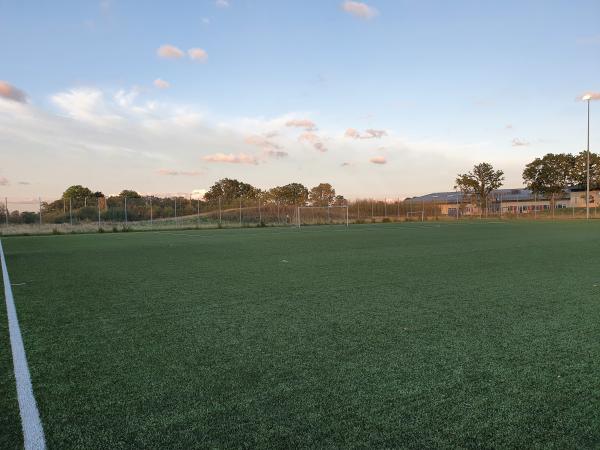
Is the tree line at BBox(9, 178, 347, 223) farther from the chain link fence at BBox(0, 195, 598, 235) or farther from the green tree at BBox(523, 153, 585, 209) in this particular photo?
the green tree at BBox(523, 153, 585, 209)

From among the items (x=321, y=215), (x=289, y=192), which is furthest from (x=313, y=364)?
(x=289, y=192)

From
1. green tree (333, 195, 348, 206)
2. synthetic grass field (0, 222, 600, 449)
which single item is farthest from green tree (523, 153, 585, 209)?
synthetic grass field (0, 222, 600, 449)

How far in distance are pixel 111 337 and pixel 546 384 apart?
3281mm

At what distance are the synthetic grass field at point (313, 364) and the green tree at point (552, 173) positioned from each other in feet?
156

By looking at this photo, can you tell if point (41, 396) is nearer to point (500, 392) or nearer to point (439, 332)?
point (500, 392)

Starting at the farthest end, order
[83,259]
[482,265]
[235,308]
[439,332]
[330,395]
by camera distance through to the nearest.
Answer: [83,259], [482,265], [235,308], [439,332], [330,395]

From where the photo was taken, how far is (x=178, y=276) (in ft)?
24.8

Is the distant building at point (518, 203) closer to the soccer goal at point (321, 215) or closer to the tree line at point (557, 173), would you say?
the tree line at point (557, 173)

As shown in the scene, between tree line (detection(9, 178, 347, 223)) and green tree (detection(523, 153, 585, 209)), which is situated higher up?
green tree (detection(523, 153, 585, 209))

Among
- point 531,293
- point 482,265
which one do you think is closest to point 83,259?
point 482,265

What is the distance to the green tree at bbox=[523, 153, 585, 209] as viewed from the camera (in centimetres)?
4794

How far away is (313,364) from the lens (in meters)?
3.10

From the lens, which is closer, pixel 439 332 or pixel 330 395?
pixel 330 395

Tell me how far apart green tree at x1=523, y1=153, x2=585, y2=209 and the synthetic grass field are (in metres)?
47.6
